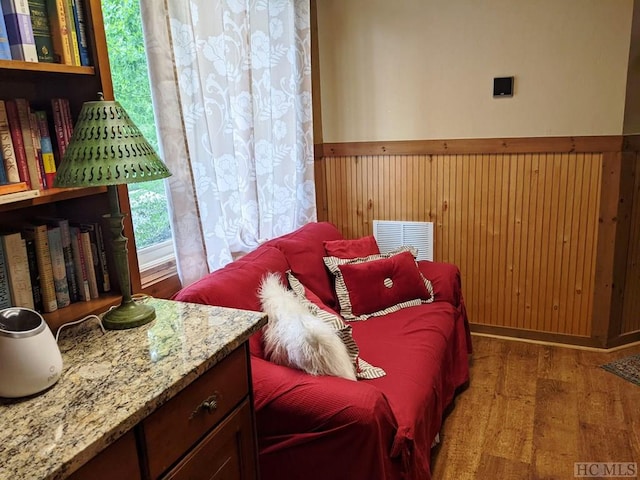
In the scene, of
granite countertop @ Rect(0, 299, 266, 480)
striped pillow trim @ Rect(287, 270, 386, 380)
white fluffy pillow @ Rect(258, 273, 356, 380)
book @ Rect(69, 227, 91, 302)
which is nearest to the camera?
granite countertop @ Rect(0, 299, 266, 480)

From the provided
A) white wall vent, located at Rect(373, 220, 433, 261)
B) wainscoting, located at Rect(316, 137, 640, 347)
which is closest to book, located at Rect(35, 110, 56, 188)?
wainscoting, located at Rect(316, 137, 640, 347)

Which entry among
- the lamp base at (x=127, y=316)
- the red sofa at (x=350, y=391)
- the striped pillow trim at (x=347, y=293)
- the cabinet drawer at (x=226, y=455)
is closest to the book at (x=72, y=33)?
the lamp base at (x=127, y=316)

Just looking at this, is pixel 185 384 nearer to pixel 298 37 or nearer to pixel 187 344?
pixel 187 344

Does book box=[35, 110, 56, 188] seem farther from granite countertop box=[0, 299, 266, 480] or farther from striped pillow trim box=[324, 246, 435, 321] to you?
striped pillow trim box=[324, 246, 435, 321]

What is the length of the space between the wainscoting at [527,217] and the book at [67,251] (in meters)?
2.12

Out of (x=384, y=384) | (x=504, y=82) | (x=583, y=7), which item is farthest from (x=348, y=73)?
(x=384, y=384)

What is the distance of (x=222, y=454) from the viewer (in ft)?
4.21

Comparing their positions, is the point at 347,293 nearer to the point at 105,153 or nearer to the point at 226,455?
the point at 226,455

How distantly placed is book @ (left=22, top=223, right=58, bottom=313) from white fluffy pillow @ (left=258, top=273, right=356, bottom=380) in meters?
0.68

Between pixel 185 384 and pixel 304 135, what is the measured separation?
82.2 inches

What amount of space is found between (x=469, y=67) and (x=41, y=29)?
2.34m

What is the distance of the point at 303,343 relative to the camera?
1.60m

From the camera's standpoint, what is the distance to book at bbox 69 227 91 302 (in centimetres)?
146

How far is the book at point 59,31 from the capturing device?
129 cm
